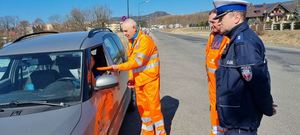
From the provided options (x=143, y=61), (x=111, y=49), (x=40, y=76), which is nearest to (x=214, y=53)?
(x=143, y=61)

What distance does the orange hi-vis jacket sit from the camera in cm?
383

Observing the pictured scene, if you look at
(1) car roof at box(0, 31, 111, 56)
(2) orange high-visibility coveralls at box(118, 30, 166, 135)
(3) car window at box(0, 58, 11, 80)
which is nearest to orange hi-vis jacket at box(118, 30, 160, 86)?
(2) orange high-visibility coveralls at box(118, 30, 166, 135)

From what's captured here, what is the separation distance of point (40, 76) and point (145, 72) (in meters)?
1.40

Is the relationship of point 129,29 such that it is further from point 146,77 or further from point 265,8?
point 265,8

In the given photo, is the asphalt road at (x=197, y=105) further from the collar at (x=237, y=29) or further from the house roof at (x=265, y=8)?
the house roof at (x=265, y=8)

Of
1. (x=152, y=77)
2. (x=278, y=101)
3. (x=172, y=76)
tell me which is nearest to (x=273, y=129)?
(x=278, y=101)

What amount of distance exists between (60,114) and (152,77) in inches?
68.6

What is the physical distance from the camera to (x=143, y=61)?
387 centimetres

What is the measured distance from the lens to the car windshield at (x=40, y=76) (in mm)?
2939

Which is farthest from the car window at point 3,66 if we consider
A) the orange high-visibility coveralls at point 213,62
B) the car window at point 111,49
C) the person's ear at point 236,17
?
the person's ear at point 236,17

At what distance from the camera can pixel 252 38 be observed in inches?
80.7

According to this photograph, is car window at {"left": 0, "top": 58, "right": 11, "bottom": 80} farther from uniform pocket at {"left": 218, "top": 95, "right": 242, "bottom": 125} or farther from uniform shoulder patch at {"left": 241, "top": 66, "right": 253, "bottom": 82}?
uniform shoulder patch at {"left": 241, "top": 66, "right": 253, "bottom": 82}

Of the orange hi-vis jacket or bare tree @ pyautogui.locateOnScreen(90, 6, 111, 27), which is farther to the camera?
bare tree @ pyautogui.locateOnScreen(90, 6, 111, 27)

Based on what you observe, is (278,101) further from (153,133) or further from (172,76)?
(172,76)
